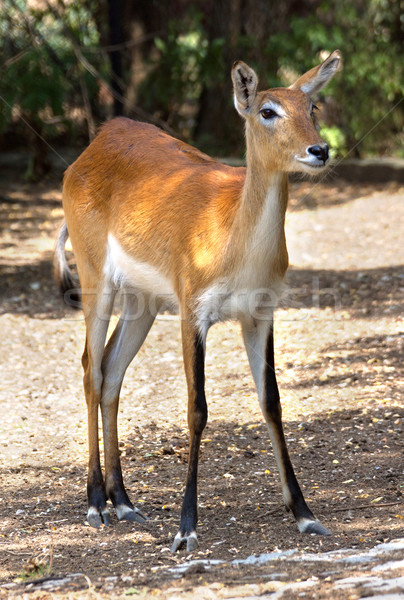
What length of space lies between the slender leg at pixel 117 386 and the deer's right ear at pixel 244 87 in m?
1.48

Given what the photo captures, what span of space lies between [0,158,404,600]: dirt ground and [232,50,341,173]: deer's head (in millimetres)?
1809

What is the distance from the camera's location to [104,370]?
5160mm

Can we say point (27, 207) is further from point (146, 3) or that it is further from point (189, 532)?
point (189, 532)

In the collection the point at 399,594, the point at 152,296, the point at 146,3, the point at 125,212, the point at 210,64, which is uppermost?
the point at 146,3

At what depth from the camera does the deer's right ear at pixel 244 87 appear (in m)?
4.28

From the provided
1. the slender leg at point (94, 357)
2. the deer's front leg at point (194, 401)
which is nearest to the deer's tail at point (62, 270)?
the slender leg at point (94, 357)

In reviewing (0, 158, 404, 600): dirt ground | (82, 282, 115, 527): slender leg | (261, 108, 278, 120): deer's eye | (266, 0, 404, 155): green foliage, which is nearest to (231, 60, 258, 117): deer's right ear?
(261, 108, 278, 120): deer's eye

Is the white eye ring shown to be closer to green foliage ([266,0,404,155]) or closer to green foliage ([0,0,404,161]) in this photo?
green foliage ([0,0,404,161])

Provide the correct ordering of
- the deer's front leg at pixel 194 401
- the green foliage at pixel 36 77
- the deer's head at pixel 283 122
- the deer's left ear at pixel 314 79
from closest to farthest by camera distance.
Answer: the deer's head at pixel 283 122, the deer's front leg at pixel 194 401, the deer's left ear at pixel 314 79, the green foliage at pixel 36 77

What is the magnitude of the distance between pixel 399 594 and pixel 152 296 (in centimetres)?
245

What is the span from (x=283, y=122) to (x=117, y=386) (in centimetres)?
189

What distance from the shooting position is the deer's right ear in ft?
14.0

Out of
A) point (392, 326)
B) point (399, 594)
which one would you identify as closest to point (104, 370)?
point (399, 594)

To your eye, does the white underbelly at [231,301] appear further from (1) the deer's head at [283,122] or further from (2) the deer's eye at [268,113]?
(2) the deer's eye at [268,113]
